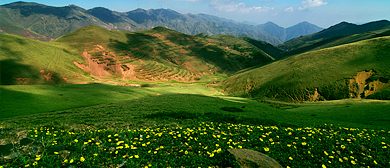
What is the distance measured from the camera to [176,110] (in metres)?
16.7

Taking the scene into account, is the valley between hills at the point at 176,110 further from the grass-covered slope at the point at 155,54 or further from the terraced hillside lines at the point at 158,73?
the grass-covered slope at the point at 155,54

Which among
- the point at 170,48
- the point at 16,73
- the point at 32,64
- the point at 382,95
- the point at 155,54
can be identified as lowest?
the point at 382,95

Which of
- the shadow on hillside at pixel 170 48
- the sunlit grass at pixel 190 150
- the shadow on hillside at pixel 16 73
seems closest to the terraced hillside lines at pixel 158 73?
the shadow on hillside at pixel 170 48

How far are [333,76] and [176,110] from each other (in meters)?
38.8

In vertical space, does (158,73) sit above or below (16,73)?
above

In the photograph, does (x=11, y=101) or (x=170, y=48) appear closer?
(x=11, y=101)

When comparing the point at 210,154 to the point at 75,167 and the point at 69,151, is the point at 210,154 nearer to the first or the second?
the point at 75,167

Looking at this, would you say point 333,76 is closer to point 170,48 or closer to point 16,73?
point 16,73

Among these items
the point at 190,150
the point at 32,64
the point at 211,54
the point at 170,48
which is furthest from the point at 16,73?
the point at 211,54

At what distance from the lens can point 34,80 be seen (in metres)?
53.9

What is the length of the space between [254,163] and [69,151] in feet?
20.8

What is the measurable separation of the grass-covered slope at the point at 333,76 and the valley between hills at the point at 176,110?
213 mm

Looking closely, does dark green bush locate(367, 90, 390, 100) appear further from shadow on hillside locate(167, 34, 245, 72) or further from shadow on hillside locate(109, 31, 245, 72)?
shadow on hillside locate(109, 31, 245, 72)

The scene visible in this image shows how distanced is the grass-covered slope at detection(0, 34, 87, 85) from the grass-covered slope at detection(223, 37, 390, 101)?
6707cm
